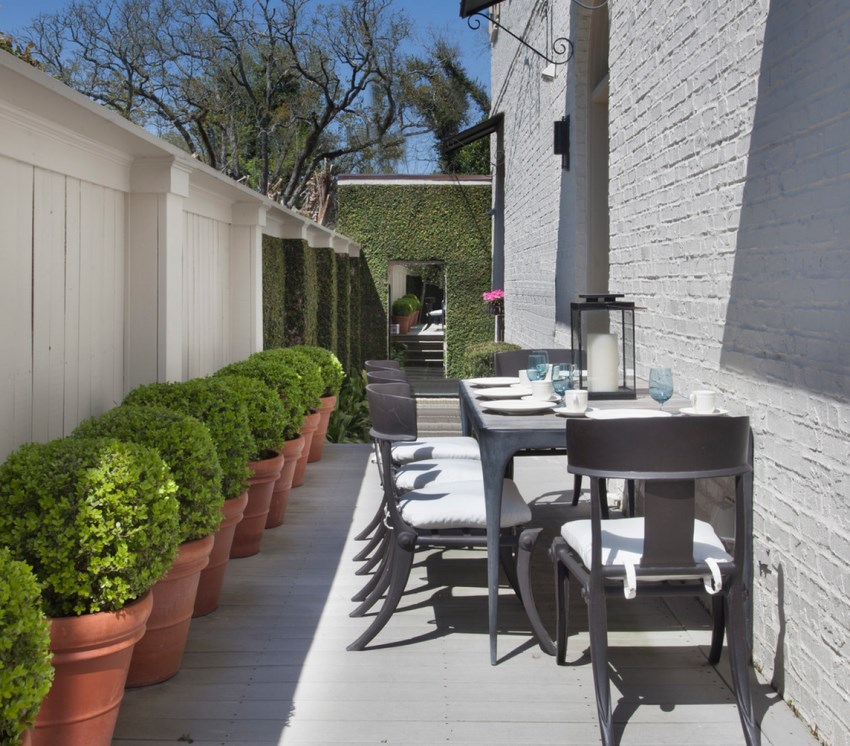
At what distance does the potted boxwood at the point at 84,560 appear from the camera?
2408 millimetres

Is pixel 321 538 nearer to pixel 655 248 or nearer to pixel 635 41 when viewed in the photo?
pixel 655 248

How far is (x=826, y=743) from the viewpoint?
106 inches

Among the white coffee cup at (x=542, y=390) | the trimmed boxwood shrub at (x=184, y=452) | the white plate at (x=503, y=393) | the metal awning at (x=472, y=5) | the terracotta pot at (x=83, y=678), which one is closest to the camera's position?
the terracotta pot at (x=83, y=678)

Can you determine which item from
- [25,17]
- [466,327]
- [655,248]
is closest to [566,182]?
Result: [655,248]

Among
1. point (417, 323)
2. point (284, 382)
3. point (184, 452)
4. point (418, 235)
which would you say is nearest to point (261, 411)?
point (284, 382)

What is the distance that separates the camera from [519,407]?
3.71 metres

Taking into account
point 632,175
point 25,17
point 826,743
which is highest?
point 25,17

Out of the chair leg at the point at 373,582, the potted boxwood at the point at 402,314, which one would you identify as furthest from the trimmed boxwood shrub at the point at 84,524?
the potted boxwood at the point at 402,314

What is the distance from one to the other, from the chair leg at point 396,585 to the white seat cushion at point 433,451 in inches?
46.1

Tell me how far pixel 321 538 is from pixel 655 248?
220 centimetres

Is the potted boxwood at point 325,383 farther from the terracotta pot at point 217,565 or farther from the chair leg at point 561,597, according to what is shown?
the chair leg at point 561,597

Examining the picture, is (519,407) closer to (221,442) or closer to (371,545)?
(221,442)

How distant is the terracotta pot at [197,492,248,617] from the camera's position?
383cm

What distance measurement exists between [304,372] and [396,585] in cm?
265
